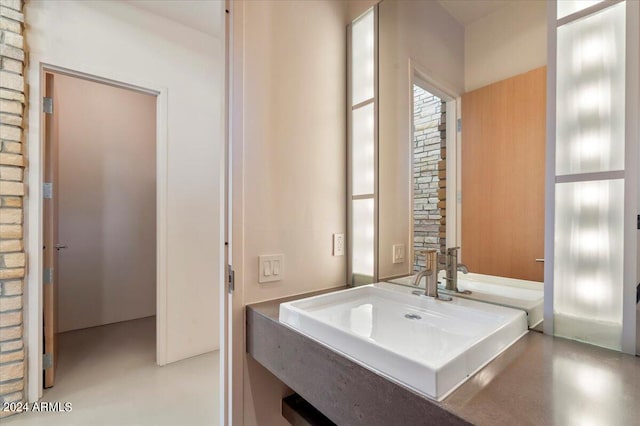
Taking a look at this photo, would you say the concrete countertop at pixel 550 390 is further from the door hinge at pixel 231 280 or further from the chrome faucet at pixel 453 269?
the door hinge at pixel 231 280

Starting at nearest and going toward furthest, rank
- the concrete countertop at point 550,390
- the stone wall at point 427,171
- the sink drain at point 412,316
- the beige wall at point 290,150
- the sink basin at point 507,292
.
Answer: the concrete countertop at point 550,390 < the sink basin at point 507,292 < the sink drain at point 412,316 < the beige wall at point 290,150 < the stone wall at point 427,171

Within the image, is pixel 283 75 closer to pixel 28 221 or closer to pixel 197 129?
pixel 197 129

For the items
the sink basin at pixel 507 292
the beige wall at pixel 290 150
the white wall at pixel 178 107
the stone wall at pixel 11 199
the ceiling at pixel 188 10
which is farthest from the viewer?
the ceiling at pixel 188 10

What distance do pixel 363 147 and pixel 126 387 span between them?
232cm

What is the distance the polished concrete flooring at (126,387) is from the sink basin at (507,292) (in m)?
1.67

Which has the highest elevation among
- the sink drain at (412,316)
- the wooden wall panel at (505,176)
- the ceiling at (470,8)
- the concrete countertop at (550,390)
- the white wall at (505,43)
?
the ceiling at (470,8)

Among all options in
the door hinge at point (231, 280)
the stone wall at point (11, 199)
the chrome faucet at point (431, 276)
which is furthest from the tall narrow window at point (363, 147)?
the stone wall at point (11, 199)

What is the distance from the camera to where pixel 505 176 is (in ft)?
3.73

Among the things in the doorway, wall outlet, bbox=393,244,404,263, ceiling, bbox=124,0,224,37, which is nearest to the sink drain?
wall outlet, bbox=393,244,404,263

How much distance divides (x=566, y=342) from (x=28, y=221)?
2.82 metres

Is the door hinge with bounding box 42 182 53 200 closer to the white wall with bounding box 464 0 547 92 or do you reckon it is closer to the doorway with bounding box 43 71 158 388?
the doorway with bounding box 43 71 158 388

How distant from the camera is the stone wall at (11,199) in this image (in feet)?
5.84

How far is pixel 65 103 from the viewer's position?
3.04 metres

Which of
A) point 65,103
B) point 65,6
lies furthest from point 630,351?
point 65,103
